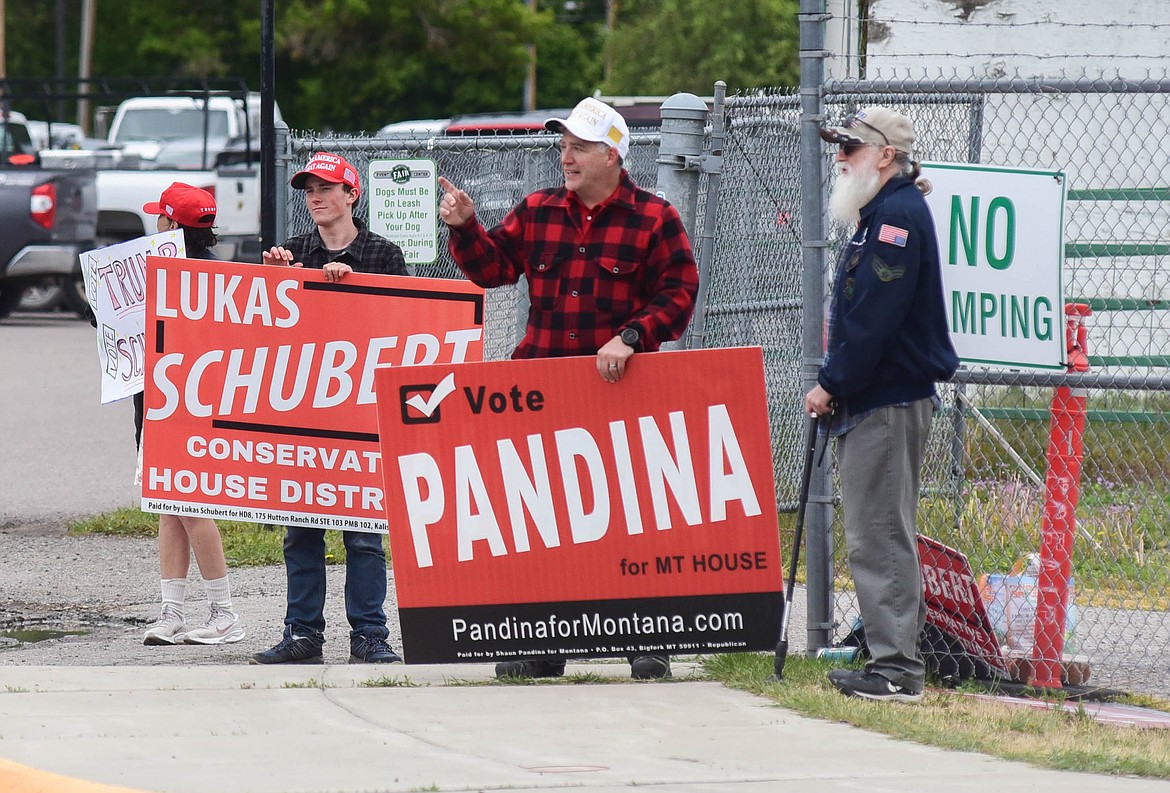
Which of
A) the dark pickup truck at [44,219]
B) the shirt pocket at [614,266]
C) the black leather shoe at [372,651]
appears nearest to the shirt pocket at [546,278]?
the shirt pocket at [614,266]

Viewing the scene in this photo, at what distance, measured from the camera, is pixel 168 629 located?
6684mm

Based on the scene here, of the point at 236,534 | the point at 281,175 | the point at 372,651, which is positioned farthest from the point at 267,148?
the point at 372,651

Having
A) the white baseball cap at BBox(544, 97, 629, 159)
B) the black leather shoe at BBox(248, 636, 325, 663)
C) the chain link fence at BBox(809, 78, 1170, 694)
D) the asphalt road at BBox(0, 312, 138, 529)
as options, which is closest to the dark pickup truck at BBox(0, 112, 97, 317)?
the asphalt road at BBox(0, 312, 138, 529)

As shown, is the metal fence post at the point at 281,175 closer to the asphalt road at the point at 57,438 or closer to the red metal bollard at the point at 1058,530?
the asphalt road at the point at 57,438

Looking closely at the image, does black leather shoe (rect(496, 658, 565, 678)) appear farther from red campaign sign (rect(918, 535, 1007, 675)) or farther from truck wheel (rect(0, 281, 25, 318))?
truck wheel (rect(0, 281, 25, 318))

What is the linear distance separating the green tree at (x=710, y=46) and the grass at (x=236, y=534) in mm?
26341

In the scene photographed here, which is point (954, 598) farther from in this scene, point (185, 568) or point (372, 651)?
point (185, 568)

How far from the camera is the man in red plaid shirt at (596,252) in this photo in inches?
217

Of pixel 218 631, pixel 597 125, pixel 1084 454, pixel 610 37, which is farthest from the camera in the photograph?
pixel 610 37

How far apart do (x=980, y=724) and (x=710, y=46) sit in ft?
103

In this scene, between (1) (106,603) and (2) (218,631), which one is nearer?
(2) (218,631)

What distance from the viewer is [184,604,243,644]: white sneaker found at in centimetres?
667

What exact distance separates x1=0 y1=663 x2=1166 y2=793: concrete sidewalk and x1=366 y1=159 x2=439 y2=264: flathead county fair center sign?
471 cm

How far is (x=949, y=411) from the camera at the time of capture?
8.27m
